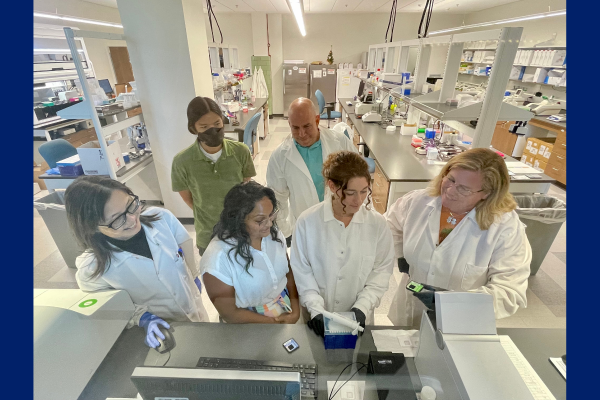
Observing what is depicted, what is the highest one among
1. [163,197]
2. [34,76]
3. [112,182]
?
[34,76]

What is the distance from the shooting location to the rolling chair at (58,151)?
2.05 meters

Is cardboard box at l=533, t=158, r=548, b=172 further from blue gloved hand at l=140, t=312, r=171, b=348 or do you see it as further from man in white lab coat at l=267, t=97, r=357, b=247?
blue gloved hand at l=140, t=312, r=171, b=348

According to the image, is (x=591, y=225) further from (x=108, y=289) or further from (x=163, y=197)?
(x=163, y=197)

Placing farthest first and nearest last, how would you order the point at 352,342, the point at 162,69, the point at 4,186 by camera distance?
the point at 162,69 < the point at 352,342 < the point at 4,186

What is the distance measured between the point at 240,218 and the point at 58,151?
2.02 meters

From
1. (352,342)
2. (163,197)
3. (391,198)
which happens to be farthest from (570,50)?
(163,197)

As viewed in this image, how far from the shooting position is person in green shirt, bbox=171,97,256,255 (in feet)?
5.52

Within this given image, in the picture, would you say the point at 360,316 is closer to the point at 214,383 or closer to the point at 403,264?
the point at 403,264

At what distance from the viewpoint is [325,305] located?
1.44m

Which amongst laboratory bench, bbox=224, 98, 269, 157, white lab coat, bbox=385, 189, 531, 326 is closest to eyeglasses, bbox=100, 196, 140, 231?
white lab coat, bbox=385, 189, 531, 326

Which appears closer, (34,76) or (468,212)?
(34,76)

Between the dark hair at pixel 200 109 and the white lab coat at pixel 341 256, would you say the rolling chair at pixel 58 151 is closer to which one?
the dark hair at pixel 200 109

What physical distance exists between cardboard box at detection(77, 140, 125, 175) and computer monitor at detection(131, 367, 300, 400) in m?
2.17

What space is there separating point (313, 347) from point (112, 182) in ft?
3.53
